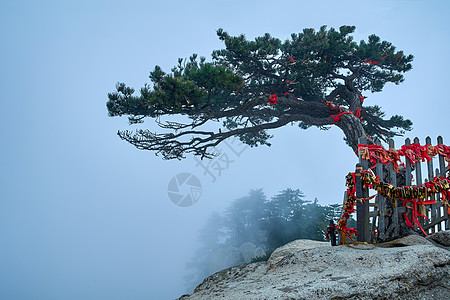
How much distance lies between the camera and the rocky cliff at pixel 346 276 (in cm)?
289

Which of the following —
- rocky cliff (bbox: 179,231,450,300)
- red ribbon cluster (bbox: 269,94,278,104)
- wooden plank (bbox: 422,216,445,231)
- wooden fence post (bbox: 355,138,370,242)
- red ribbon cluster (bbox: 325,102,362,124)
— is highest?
red ribbon cluster (bbox: 269,94,278,104)

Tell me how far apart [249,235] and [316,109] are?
5698 millimetres

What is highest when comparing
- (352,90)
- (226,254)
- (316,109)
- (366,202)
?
(352,90)

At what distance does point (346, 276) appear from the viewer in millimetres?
3094

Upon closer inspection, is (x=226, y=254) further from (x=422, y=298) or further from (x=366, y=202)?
(x=422, y=298)

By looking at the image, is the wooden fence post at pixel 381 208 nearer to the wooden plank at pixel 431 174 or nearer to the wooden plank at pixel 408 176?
the wooden plank at pixel 408 176

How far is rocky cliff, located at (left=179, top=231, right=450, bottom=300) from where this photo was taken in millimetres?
2893

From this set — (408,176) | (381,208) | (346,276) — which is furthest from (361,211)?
(346,276)

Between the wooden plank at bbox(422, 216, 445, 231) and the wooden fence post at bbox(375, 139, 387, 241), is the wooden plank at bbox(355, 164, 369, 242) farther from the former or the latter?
the wooden plank at bbox(422, 216, 445, 231)

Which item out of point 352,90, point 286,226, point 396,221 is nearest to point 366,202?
point 396,221

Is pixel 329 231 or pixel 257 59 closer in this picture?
pixel 329 231

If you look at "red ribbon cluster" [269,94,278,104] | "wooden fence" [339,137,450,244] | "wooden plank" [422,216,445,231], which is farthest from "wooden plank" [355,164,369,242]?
"red ribbon cluster" [269,94,278,104]

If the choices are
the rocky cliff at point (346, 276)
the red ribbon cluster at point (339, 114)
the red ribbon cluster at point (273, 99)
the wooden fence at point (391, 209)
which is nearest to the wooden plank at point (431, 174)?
the wooden fence at point (391, 209)

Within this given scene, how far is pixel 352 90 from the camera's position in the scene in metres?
9.00
